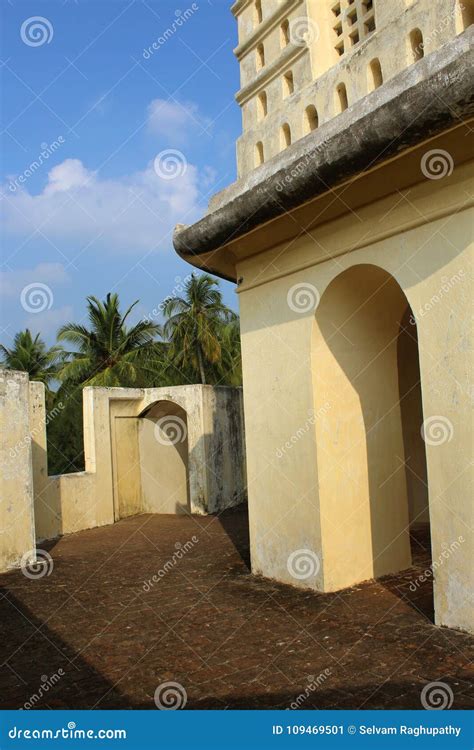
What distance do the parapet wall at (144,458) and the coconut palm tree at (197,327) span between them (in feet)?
35.5

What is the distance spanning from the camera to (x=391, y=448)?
6859 mm

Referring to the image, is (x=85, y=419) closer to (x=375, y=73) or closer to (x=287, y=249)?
(x=287, y=249)

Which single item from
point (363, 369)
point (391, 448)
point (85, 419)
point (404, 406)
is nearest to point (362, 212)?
point (363, 369)

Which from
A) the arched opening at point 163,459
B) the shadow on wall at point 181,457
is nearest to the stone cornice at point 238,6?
the shadow on wall at point 181,457

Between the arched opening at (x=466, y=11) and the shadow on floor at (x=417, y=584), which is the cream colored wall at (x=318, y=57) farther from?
the shadow on floor at (x=417, y=584)

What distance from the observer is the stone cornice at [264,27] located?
21.2 ft

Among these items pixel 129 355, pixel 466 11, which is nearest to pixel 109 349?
pixel 129 355

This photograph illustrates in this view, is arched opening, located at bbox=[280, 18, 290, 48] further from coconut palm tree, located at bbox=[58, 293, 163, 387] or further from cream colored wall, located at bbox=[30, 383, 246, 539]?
coconut palm tree, located at bbox=[58, 293, 163, 387]

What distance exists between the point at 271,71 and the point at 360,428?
156 inches

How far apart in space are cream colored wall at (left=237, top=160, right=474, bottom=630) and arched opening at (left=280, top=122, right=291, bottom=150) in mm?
954

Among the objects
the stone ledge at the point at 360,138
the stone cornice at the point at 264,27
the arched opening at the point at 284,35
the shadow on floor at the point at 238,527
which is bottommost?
the shadow on floor at the point at 238,527

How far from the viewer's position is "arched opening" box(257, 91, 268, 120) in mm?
7105

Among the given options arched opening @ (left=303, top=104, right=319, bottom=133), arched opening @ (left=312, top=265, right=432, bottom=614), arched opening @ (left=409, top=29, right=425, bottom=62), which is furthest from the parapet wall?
arched opening @ (left=409, top=29, right=425, bottom=62)

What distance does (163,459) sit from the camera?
51.6 ft
